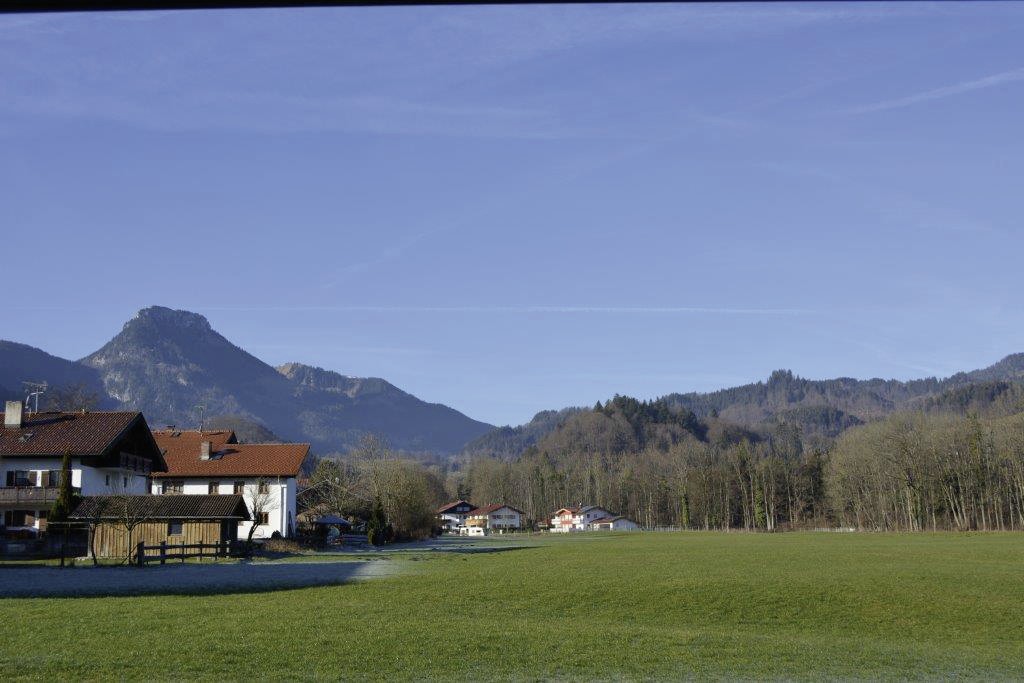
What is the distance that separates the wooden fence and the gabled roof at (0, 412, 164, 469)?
14.3 m

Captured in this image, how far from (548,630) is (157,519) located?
35071mm

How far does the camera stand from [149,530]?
51312mm

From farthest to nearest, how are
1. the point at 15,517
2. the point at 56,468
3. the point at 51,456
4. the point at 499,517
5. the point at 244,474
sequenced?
the point at 499,517
the point at 244,474
the point at 56,468
the point at 51,456
the point at 15,517

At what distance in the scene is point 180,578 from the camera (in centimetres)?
3441

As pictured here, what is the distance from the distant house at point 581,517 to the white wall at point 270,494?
121 meters

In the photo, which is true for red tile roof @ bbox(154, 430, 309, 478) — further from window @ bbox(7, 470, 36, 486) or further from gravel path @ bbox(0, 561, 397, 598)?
gravel path @ bbox(0, 561, 397, 598)

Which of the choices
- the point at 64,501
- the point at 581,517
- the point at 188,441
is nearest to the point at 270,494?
the point at 188,441

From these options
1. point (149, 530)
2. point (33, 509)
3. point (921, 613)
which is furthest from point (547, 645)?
point (33, 509)

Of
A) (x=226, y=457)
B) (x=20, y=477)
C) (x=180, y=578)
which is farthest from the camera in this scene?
(x=226, y=457)

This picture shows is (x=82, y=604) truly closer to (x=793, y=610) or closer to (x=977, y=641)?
(x=793, y=610)

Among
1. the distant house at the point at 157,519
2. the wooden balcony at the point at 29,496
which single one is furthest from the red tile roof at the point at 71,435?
the distant house at the point at 157,519

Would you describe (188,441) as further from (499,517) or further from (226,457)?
(499,517)

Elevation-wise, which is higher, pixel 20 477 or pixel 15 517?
pixel 20 477

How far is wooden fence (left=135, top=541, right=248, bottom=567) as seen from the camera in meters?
42.4
